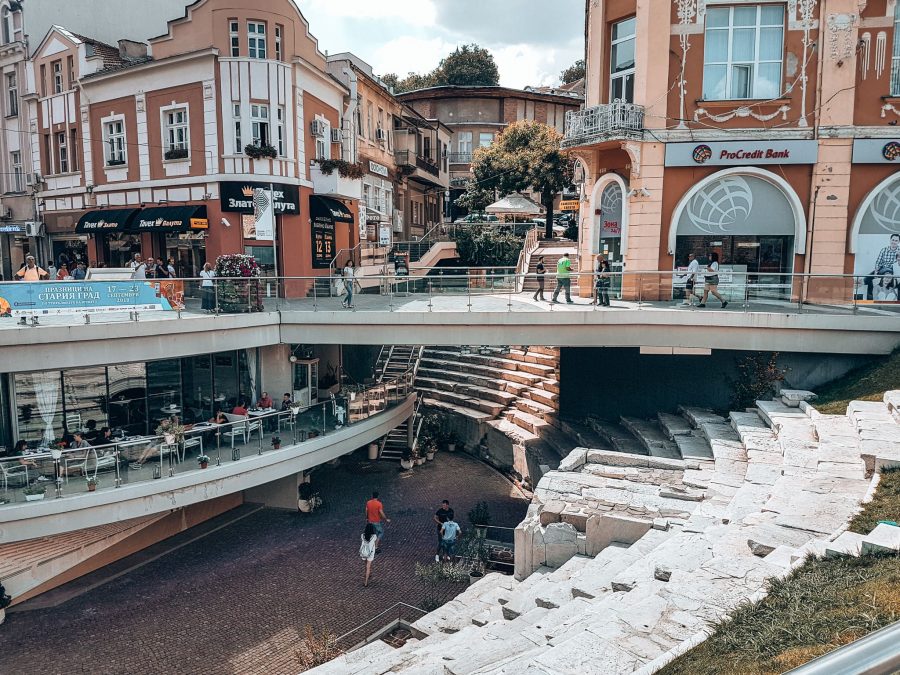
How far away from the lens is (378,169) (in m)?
32.7

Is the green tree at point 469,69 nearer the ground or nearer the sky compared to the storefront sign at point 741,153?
nearer the sky

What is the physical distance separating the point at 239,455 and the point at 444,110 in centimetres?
4075

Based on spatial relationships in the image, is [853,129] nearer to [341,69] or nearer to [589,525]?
[589,525]

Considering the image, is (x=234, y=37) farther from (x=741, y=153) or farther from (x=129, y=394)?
(x=741, y=153)

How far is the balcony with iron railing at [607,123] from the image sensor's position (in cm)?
1962

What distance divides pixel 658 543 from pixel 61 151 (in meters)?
28.5

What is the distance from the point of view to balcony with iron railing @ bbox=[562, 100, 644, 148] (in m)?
19.6

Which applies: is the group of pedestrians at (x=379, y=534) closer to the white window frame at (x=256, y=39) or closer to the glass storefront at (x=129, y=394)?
the glass storefront at (x=129, y=394)

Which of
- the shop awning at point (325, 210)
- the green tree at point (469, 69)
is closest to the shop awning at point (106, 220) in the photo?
the shop awning at point (325, 210)

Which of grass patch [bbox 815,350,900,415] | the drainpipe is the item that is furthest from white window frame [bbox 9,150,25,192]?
grass patch [bbox 815,350,900,415]

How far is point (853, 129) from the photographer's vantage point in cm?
1931

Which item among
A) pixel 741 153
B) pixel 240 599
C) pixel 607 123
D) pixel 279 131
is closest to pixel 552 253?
pixel 607 123

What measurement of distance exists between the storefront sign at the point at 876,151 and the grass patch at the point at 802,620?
55.9 ft

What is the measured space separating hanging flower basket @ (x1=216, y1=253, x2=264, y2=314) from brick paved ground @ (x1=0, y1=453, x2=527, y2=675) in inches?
236
